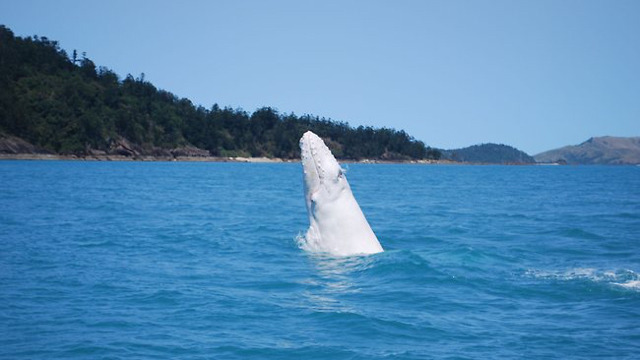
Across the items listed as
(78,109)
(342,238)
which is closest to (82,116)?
(78,109)

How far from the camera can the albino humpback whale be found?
1254cm

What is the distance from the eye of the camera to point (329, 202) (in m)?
12.6

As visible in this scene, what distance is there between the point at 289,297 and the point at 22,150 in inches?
4797

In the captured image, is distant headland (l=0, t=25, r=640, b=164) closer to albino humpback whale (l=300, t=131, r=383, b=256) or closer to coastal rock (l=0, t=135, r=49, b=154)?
coastal rock (l=0, t=135, r=49, b=154)

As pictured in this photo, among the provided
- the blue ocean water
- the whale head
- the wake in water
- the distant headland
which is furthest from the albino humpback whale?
the distant headland

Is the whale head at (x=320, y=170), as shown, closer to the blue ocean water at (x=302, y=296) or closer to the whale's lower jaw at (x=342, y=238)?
the whale's lower jaw at (x=342, y=238)

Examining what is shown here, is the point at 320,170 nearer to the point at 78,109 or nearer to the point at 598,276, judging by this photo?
the point at 598,276

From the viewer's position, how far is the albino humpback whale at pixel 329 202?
41.1ft

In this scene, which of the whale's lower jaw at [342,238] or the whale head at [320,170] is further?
the whale's lower jaw at [342,238]

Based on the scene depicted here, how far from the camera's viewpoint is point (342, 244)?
13016mm

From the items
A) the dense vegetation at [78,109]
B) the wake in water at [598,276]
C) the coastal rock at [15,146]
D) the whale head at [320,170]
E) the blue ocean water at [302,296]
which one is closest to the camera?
the blue ocean water at [302,296]

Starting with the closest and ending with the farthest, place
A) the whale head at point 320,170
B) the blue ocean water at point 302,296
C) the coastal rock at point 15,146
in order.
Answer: the blue ocean water at point 302,296
the whale head at point 320,170
the coastal rock at point 15,146

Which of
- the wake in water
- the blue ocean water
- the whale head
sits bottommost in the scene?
the blue ocean water

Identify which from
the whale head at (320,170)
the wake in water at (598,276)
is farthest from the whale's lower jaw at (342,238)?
the wake in water at (598,276)
